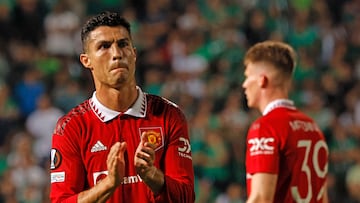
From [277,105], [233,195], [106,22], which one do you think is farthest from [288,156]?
[233,195]

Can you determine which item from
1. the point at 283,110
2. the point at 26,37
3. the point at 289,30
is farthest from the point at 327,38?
the point at 283,110

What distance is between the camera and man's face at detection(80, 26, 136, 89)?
5035 millimetres

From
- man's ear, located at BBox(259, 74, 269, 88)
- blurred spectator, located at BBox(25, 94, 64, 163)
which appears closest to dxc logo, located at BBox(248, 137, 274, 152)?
man's ear, located at BBox(259, 74, 269, 88)

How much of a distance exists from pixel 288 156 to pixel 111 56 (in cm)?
124

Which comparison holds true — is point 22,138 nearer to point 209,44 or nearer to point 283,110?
point 209,44

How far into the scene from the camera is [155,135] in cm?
511

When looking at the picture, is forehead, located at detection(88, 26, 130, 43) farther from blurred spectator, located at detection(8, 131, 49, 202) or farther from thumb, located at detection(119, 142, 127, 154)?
blurred spectator, located at detection(8, 131, 49, 202)

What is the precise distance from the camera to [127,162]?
5.06 m

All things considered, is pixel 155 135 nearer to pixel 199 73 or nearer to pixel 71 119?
pixel 71 119

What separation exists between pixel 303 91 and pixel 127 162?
7.89 metres

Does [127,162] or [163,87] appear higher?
[163,87]

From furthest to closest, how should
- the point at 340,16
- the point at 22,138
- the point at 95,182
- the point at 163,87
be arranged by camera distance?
the point at 340,16 → the point at 163,87 → the point at 22,138 → the point at 95,182

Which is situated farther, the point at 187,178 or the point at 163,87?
the point at 163,87

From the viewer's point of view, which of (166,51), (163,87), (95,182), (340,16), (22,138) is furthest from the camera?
(340,16)
